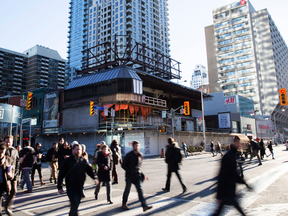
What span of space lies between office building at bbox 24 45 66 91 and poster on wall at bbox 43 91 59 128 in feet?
253

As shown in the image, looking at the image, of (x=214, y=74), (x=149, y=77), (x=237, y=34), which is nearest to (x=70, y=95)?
(x=149, y=77)

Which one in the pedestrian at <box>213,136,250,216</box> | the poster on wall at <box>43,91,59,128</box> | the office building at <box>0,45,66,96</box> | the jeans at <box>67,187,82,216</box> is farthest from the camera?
the office building at <box>0,45,66,96</box>

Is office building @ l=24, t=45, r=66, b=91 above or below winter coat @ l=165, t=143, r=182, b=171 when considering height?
above

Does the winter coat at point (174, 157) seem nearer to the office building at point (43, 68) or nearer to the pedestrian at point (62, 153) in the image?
the pedestrian at point (62, 153)

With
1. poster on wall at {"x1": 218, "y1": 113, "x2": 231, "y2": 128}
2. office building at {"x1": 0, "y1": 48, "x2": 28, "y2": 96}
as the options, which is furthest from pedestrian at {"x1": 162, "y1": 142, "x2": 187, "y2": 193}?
office building at {"x1": 0, "y1": 48, "x2": 28, "y2": 96}

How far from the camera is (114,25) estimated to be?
91.2 metres

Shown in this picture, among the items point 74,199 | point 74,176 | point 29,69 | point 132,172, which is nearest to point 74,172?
point 74,176

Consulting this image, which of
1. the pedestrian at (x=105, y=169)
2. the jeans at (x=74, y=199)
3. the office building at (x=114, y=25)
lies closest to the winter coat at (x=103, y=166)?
the pedestrian at (x=105, y=169)

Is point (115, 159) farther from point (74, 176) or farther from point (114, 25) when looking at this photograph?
point (114, 25)

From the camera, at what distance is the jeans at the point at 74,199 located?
4.47m

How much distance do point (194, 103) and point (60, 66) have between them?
9936 cm

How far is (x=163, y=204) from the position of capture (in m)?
6.30

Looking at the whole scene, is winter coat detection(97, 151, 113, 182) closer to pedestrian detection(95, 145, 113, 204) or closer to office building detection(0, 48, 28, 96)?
pedestrian detection(95, 145, 113, 204)

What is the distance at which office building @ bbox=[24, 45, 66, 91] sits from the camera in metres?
117
